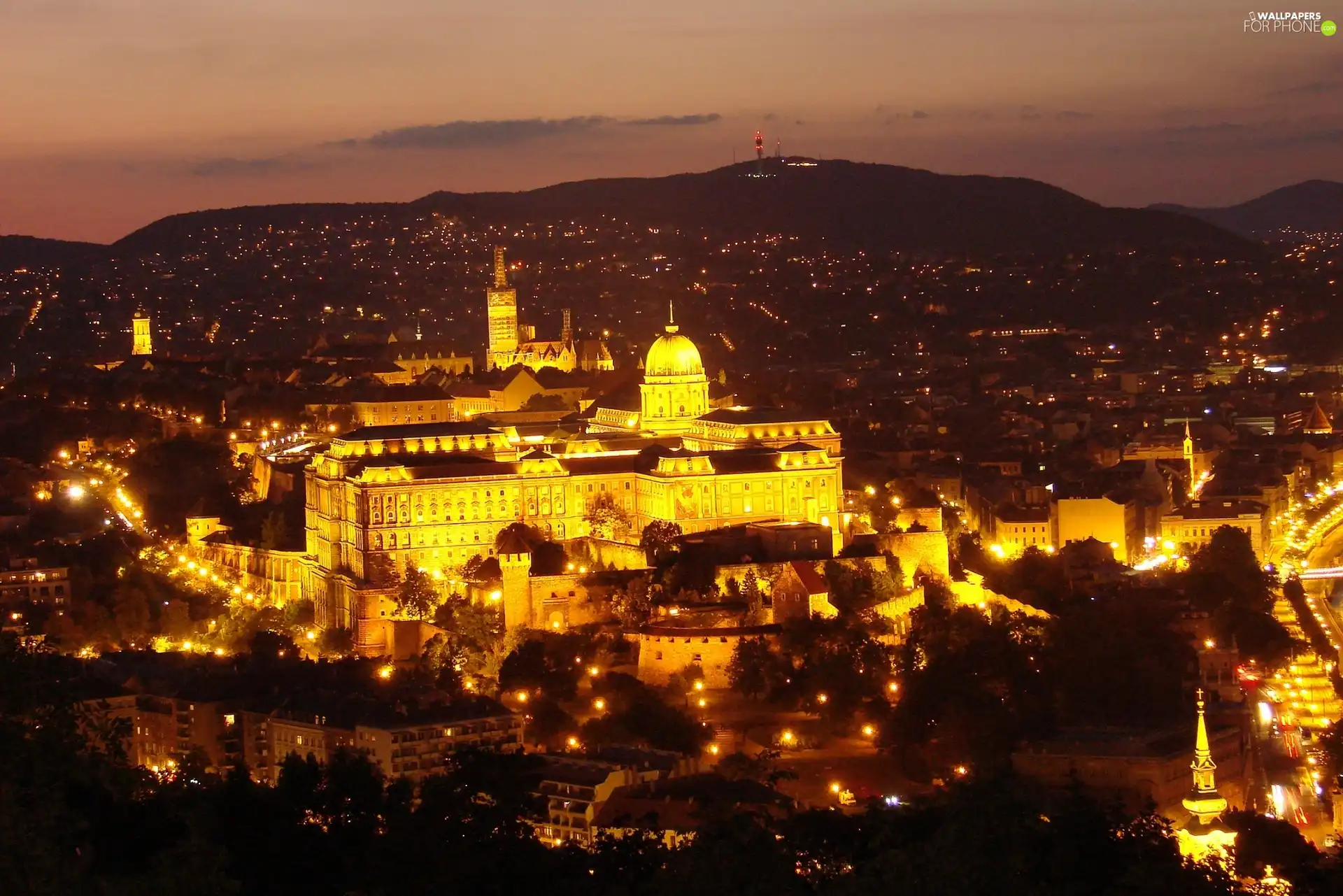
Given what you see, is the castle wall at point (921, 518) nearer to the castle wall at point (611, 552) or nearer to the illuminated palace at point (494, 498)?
the illuminated palace at point (494, 498)

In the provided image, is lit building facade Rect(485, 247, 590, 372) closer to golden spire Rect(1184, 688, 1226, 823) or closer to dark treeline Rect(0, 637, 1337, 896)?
golden spire Rect(1184, 688, 1226, 823)

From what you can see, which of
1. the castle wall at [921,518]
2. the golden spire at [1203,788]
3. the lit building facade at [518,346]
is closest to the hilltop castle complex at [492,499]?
the castle wall at [921,518]

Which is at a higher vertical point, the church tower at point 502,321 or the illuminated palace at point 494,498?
the church tower at point 502,321

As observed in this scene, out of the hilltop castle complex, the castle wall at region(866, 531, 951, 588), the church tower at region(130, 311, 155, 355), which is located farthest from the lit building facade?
the castle wall at region(866, 531, 951, 588)

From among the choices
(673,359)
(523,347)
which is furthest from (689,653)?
(523,347)

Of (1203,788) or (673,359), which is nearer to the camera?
(1203,788)

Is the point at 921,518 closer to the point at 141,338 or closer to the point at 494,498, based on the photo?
the point at 494,498

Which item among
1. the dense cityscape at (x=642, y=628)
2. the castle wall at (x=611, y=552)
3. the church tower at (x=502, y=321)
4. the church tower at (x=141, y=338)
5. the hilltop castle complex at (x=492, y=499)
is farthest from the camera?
the church tower at (x=141, y=338)
